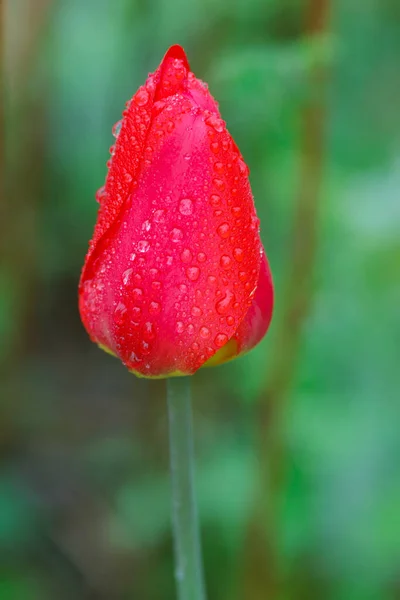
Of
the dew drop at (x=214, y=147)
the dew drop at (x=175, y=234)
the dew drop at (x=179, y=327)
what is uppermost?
the dew drop at (x=214, y=147)

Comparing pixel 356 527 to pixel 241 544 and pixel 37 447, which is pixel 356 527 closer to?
pixel 241 544

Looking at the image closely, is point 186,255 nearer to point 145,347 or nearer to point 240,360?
point 145,347

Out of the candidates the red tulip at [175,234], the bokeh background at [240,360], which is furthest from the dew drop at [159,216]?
the bokeh background at [240,360]

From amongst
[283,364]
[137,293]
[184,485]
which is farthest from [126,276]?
[283,364]

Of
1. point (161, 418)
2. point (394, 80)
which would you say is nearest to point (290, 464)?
point (161, 418)

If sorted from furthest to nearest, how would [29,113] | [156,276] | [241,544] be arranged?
[29,113], [241,544], [156,276]

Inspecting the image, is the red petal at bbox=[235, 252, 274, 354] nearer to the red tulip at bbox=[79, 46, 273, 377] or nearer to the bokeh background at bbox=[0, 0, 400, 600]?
the red tulip at bbox=[79, 46, 273, 377]

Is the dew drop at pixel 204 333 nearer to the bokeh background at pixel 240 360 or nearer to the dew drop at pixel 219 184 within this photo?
the dew drop at pixel 219 184
